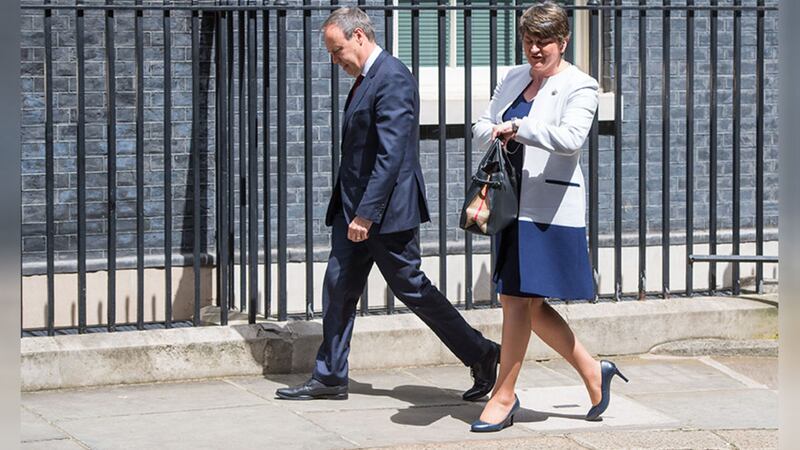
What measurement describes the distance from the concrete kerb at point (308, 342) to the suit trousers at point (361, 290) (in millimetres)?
693

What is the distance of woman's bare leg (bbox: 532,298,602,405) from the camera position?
5.18 m

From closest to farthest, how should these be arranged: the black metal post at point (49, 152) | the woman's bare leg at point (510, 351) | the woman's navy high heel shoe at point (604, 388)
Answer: the woman's bare leg at point (510, 351) < the woman's navy high heel shoe at point (604, 388) < the black metal post at point (49, 152)

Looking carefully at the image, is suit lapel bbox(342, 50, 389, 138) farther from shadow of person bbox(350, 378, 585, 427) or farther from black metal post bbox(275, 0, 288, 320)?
shadow of person bbox(350, 378, 585, 427)

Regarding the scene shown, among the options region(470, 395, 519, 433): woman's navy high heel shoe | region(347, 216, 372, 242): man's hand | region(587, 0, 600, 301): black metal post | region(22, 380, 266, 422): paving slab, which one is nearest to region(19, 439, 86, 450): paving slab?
region(22, 380, 266, 422): paving slab

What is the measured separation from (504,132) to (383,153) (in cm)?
66

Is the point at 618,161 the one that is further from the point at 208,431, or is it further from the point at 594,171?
the point at 208,431

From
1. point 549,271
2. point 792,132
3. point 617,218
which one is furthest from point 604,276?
point 792,132

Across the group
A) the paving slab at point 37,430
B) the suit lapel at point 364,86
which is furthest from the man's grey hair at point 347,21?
the paving slab at point 37,430

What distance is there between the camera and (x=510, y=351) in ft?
16.8

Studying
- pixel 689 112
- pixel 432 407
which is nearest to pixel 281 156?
pixel 432 407

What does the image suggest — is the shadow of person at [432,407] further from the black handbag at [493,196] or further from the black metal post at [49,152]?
the black metal post at [49,152]

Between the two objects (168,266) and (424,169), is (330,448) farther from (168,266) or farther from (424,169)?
(424,169)

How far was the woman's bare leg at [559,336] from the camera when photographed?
17.0 feet

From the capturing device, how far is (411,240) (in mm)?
5551
